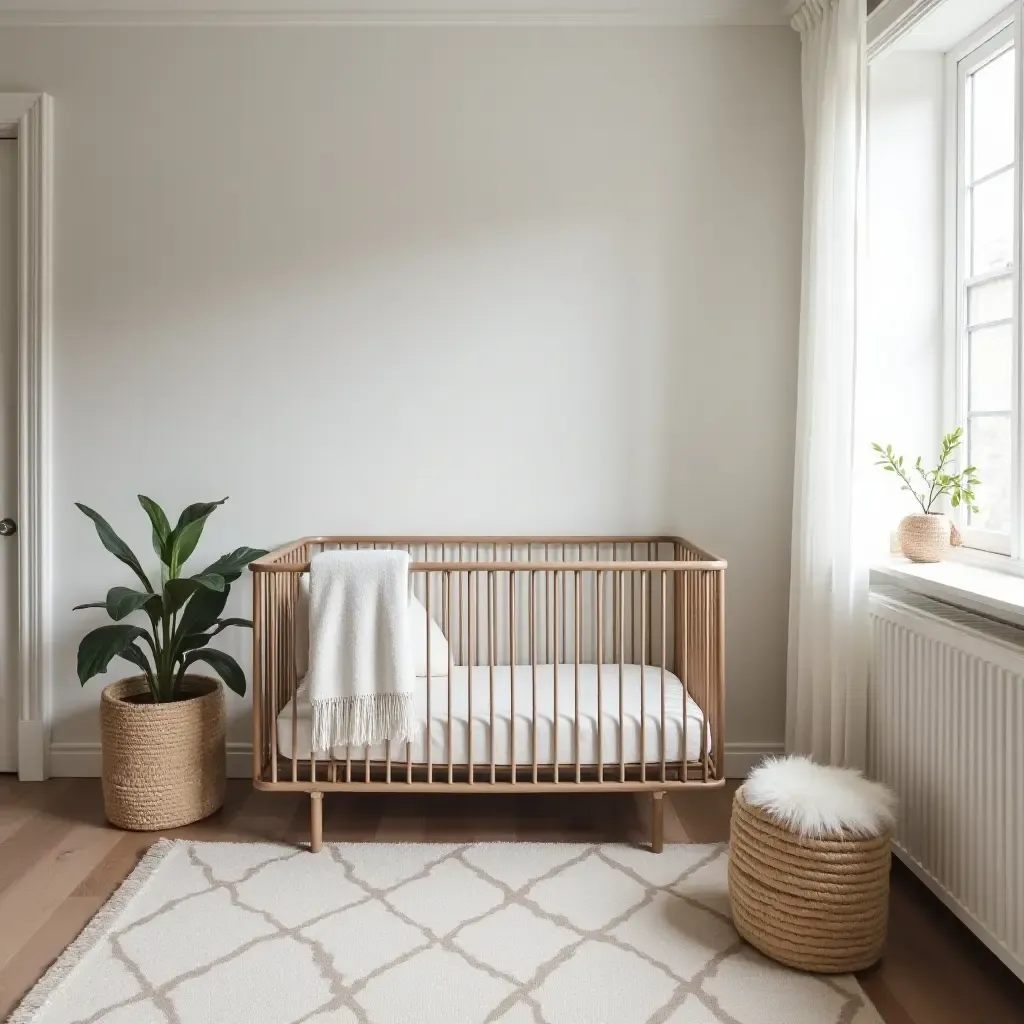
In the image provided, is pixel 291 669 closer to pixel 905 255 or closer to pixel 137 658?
pixel 137 658

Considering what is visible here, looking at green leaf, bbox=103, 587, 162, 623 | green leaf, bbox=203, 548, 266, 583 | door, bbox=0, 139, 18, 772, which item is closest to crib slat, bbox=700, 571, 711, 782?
green leaf, bbox=203, 548, 266, 583

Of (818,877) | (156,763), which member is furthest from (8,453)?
(818,877)

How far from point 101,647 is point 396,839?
95 cm

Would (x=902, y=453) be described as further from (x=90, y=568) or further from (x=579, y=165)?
(x=90, y=568)

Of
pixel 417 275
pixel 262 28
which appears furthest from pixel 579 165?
pixel 262 28

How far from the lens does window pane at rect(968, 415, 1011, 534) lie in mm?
2250

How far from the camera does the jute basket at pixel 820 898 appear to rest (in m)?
1.70

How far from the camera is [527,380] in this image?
2770 millimetres

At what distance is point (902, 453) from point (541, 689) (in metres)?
1.27

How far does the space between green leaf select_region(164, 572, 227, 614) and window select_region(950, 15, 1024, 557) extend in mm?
2010

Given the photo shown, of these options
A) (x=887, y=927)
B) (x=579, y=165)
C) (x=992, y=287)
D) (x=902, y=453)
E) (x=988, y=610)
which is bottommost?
(x=887, y=927)

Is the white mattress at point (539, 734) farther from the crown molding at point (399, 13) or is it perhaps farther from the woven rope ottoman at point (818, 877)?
the crown molding at point (399, 13)

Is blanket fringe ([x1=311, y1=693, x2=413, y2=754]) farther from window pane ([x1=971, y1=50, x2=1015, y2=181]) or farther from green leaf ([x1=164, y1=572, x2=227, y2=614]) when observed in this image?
window pane ([x1=971, y1=50, x2=1015, y2=181])

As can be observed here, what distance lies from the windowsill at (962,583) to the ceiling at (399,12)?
172cm
